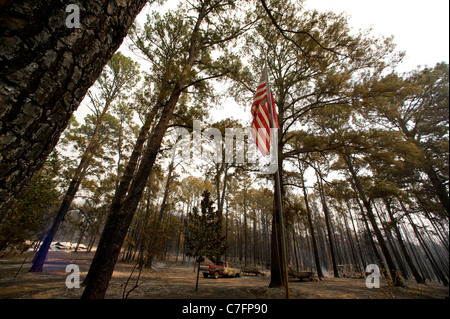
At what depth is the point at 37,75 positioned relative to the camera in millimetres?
625

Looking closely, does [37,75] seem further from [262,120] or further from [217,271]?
[217,271]

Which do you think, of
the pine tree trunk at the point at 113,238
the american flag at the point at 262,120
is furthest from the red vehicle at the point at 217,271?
the american flag at the point at 262,120

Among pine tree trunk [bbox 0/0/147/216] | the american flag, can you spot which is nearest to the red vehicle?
the american flag

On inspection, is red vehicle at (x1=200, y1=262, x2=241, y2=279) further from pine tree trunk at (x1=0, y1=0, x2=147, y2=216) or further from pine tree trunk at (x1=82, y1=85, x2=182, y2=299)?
pine tree trunk at (x1=0, y1=0, x2=147, y2=216)

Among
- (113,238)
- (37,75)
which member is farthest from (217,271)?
(37,75)

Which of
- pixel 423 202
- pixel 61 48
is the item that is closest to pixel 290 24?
pixel 61 48

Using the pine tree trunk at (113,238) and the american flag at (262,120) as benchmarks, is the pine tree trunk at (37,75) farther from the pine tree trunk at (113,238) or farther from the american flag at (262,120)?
the pine tree trunk at (113,238)

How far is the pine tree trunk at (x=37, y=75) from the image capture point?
0.55 m

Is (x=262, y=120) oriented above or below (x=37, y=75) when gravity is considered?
above

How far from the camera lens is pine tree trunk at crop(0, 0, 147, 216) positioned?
55cm

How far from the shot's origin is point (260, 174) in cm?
938

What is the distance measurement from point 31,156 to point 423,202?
1998 centimetres

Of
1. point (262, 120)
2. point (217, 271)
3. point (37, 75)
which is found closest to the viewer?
point (37, 75)

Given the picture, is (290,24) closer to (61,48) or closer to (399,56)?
(399,56)
